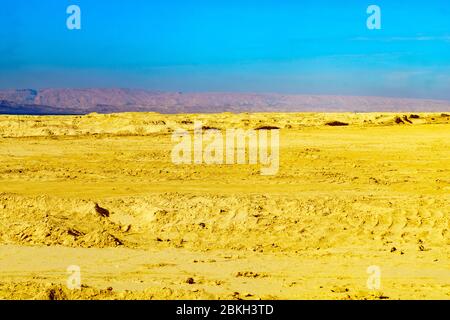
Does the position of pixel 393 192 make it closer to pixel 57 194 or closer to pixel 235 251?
pixel 235 251

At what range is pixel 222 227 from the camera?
35.5 ft

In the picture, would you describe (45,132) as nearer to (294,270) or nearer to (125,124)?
(125,124)

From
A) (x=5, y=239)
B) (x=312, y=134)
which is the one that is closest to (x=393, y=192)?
(x=5, y=239)

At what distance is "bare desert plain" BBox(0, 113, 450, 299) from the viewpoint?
25.3 ft

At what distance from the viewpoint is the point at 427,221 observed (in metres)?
10.9

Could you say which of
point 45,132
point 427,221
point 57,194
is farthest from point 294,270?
point 45,132

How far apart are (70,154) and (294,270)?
12.9 meters

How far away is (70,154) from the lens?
2000 cm

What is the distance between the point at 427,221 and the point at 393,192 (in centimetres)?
284

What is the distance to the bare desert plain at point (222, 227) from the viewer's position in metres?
7.72

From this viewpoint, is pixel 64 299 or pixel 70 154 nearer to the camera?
pixel 64 299
